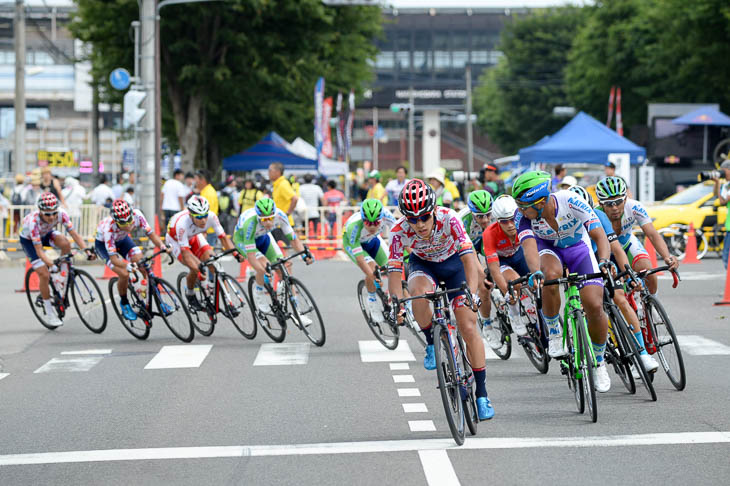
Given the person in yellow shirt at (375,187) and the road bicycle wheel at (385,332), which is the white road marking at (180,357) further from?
the person in yellow shirt at (375,187)

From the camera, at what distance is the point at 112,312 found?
62.1 ft

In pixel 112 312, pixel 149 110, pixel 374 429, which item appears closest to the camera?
pixel 374 429

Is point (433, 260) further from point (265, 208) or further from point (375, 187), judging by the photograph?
point (375, 187)

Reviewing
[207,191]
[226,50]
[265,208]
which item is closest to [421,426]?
[265,208]

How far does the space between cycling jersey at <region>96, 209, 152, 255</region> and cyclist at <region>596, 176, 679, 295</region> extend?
236 inches

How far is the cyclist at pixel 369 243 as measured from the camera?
527 inches

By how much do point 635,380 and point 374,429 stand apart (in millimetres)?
2887

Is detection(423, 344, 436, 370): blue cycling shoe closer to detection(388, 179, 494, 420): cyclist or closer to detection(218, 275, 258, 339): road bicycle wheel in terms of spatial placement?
detection(388, 179, 494, 420): cyclist

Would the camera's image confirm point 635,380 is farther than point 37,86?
No

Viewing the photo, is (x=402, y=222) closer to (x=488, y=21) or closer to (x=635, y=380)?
(x=635, y=380)

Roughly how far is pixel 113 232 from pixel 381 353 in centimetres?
373

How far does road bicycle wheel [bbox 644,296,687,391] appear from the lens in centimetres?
1019

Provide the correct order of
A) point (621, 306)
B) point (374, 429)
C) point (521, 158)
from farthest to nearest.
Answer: point (521, 158), point (621, 306), point (374, 429)

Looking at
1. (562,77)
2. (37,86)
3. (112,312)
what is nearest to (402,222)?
(112,312)
